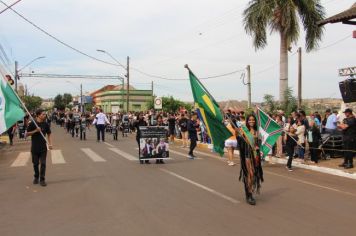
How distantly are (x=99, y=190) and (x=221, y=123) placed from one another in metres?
3.03

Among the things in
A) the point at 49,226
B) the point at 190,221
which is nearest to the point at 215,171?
the point at 190,221

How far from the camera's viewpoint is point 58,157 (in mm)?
18078

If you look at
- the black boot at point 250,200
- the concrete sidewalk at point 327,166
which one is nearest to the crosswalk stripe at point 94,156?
the concrete sidewalk at point 327,166

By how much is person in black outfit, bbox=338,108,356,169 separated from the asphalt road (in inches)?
55.5

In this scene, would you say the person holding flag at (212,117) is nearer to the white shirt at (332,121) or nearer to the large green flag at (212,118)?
the large green flag at (212,118)

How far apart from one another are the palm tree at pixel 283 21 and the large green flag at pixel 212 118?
18.2 metres

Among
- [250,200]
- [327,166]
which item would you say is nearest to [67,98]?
[327,166]

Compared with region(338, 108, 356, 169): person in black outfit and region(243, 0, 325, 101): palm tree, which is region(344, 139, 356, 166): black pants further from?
region(243, 0, 325, 101): palm tree

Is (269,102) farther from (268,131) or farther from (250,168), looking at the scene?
(250,168)

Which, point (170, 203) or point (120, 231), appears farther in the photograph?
point (170, 203)

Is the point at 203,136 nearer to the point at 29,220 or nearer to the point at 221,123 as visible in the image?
the point at 221,123

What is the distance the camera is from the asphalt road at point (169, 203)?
7.07 m

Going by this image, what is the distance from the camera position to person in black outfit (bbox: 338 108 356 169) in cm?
1420

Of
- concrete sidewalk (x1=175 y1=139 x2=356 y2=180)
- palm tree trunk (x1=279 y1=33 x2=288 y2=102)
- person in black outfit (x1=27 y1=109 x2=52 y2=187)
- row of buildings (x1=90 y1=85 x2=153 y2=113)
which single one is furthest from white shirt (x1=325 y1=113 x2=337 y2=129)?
row of buildings (x1=90 y1=85 x2=153 y2=113)
